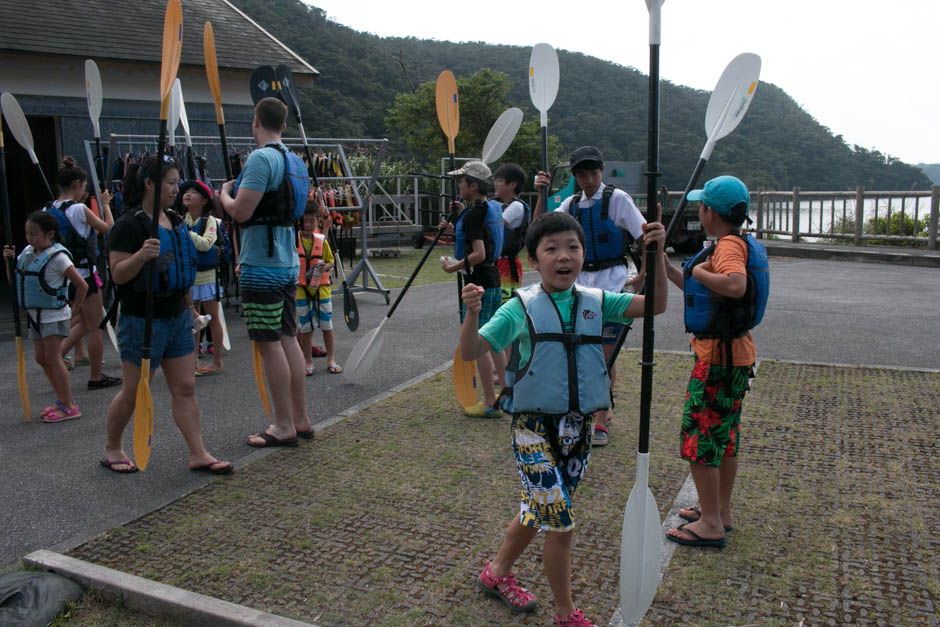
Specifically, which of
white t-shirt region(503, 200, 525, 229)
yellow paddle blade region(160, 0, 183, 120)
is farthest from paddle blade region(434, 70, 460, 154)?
yellow paddle blade region(160, 0, 183, 120)

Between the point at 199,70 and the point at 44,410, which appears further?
the point at 199,70

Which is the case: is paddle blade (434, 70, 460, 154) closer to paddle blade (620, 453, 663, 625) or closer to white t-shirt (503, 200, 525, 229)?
white t-shirt (503, 200, 525, 229)

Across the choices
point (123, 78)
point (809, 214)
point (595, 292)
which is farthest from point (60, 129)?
point (809, 214)

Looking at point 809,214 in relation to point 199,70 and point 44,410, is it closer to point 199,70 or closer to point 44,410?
point 199,70

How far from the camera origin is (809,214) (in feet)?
65.3

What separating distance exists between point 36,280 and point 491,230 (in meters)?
3.36

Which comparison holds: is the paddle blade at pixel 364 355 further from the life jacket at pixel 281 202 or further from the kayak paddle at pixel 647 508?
the kayak paddle at pixel 647 508

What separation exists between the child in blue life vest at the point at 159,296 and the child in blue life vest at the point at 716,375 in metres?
2.66

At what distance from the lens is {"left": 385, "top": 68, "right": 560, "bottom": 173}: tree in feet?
80.5

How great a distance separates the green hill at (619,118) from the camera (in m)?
32.7

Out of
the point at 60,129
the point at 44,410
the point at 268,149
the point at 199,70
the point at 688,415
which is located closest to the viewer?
the point at 688,415

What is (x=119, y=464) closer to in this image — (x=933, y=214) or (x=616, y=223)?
(x=616, y=223)

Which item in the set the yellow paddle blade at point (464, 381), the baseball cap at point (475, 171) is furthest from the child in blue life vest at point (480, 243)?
the yellow paddle blade at point (464, 381)

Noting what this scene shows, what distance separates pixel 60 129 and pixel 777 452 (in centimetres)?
1122
